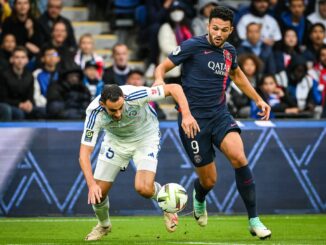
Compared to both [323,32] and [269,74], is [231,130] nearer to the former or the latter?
[269,74]

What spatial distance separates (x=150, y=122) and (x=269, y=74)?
5.88 m

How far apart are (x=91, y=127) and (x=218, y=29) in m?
1.84

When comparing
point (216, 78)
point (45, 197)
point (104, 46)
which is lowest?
point (45, 197)

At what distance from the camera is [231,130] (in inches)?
442

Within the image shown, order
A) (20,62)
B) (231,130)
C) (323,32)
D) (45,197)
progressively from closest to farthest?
1. (231,130)
2. (45,197)
3. (20,62)
4. (323,32)

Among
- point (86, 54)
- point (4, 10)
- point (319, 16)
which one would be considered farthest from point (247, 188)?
point (319, 16)

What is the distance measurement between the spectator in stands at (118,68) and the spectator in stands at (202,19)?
1921 mm

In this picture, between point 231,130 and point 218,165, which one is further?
point 218,165

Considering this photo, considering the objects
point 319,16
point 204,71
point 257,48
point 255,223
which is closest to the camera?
point 255,223

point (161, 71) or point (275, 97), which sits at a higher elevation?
point (161, 71)

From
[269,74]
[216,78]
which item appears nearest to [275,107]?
[269,74]

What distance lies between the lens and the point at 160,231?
1266 centimetres

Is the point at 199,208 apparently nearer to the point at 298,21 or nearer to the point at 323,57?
the point at 323,57

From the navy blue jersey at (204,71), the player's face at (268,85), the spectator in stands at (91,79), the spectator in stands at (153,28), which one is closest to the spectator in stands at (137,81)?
the spectator in stands at (91,79)
